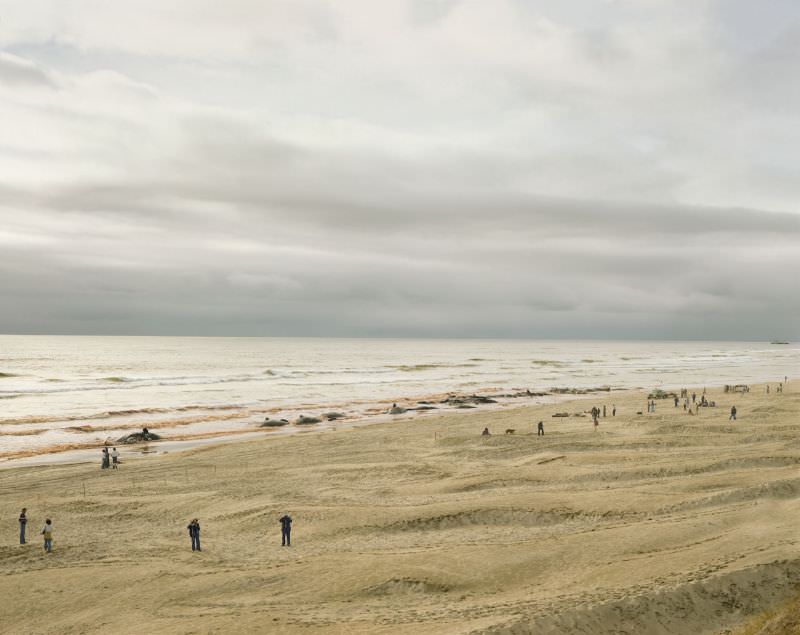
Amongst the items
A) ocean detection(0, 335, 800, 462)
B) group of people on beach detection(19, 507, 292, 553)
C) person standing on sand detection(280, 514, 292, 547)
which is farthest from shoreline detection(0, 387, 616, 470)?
person standing on sand detection(280, 514, 292, 547)

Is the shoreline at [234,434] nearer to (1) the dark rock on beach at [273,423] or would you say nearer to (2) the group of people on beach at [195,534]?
(1) the dark rock on beach at [273,423]

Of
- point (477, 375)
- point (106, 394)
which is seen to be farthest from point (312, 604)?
point (477, 375)

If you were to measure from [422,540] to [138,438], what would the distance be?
36.9 m

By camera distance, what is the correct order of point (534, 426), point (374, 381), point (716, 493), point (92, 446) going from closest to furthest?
point (716, 493) < point (92, 446) < point (534, 426) < point (374, 381)

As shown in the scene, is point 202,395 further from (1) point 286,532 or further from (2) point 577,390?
(1) point 286,532

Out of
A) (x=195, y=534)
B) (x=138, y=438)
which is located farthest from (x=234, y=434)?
(x=195, y=534)

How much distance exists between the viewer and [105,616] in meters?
18.4

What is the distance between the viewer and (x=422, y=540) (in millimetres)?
23688

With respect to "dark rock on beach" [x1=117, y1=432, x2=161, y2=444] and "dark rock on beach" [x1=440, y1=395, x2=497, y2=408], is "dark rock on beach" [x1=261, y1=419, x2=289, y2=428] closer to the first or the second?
"dark rock on beach" [x1=117, y1=432, x2=161, y2=444]

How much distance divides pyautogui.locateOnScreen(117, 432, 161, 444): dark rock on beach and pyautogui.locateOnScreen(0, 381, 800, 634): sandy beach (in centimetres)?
1019

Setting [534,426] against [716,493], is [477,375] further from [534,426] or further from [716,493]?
[716,493]

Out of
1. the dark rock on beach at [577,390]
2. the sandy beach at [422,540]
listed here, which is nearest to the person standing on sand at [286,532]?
the sandy beach at [422,540]

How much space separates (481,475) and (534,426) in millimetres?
22171

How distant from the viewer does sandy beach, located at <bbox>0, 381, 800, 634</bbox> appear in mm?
17172
